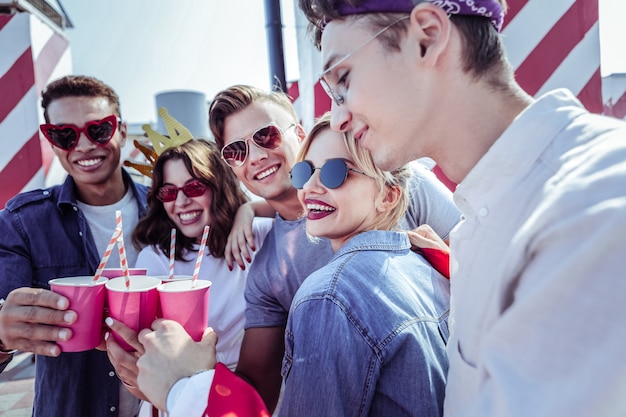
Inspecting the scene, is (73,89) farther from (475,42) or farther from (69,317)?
(475,42)

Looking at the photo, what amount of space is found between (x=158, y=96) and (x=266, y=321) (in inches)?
304

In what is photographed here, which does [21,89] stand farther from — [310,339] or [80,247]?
[310,339]

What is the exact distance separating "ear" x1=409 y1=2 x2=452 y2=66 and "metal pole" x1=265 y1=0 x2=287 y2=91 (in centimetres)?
218

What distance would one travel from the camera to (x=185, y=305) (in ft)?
4.31

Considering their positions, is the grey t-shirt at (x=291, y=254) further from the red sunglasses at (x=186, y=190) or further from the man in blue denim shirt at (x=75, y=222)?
the man in blue denim shirt at (x=75, y=222)

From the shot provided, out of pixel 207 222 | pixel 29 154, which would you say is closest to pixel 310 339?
pixel 207 222

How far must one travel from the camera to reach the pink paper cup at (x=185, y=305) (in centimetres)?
130

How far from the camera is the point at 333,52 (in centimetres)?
108

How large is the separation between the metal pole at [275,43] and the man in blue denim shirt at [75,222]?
3.85 ft

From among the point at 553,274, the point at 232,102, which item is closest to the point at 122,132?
the point at 232,102

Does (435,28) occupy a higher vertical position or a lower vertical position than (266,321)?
higher

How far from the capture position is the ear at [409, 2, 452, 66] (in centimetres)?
96

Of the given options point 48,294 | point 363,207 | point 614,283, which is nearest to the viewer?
point 614,283

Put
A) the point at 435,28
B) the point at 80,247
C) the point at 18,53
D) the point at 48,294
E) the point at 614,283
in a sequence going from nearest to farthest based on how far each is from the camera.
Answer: the point at 614,283 → the point at 435,28 → the point at 48,294 → the point at 80,247 → the point at 18,53
